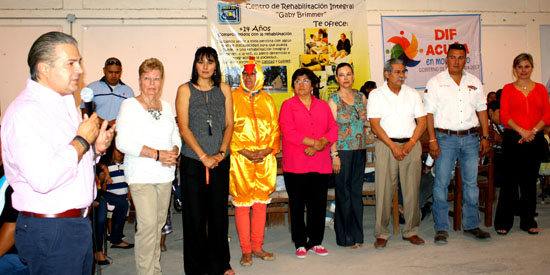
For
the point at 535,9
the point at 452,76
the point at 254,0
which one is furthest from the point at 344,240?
the point at 535,9

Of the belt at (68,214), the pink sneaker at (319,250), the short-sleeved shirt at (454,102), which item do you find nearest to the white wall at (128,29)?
the short-sleeved shirt at (454,102)

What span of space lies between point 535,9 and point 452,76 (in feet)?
15.3

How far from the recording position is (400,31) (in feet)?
23.2

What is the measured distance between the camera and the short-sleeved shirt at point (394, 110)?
3939 mm

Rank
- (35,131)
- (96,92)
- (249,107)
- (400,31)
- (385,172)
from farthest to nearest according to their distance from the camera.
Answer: (400,31)
(96,92)
(385,172)
(249,107)
(35,131)

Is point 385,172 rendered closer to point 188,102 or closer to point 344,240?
point 344,240

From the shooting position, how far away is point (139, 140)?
288cm

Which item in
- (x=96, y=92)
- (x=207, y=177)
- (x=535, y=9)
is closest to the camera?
(x=207, y=177)

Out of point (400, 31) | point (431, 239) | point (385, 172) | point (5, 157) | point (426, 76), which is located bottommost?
point (431, 239)

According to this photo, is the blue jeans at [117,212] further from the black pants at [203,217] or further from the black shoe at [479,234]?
the black shoe at [479,234]

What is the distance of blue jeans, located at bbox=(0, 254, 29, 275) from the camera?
203cm

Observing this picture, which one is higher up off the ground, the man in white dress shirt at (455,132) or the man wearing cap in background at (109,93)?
the man wearing cap in background at (109,93)

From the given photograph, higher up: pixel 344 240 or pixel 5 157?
pixel 5 157

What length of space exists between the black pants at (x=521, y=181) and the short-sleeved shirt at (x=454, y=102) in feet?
1.91
